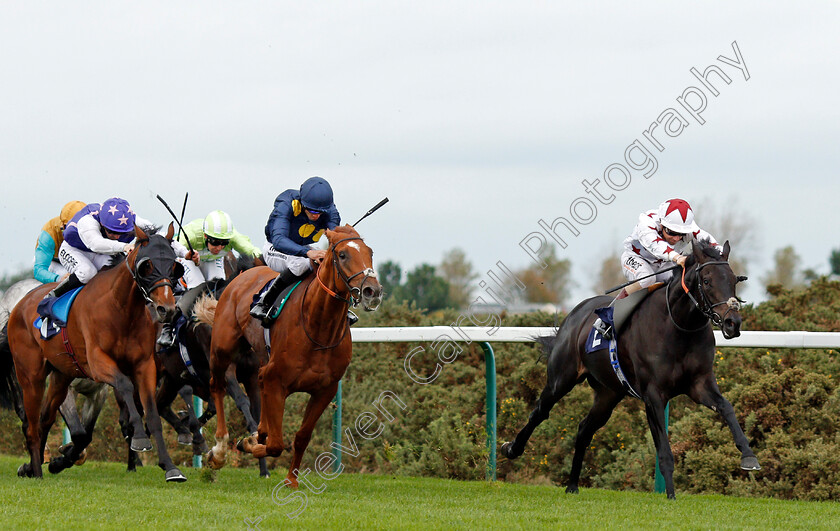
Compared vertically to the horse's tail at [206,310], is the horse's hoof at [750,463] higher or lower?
lower

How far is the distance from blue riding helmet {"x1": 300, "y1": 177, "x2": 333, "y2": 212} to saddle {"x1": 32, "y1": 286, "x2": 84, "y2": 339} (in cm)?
187

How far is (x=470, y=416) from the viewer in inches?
365

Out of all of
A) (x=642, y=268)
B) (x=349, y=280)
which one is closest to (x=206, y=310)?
(x=349, y=280)

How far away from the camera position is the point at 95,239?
24.1ft

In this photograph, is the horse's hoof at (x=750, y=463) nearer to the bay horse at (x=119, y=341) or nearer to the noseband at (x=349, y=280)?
the noseband at (x=349, y=280)

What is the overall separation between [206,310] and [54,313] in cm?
116

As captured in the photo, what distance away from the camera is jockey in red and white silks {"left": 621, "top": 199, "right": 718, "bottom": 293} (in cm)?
679

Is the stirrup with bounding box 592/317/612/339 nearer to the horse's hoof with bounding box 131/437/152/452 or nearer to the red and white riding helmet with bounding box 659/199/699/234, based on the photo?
the red and white riding helmet with bounding box 659/199/699/234

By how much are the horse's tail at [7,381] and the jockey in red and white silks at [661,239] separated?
16.9 ft

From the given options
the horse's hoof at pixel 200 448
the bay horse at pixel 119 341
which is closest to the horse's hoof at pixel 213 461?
the bay horse at pixel 119 341

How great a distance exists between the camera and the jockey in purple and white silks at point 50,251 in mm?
8602

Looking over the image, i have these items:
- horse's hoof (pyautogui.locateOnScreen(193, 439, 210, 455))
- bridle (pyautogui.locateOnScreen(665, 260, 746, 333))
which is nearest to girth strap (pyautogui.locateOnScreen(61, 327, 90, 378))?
horse's hoof (pyautogui.locateOnScreen(193, 439, 210, 455))

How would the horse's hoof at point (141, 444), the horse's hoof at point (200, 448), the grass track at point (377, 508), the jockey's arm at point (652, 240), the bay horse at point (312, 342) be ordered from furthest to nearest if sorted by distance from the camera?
the horse's hoof at point (200, 448)
the jockey's arm at point (652, 240)
the horse's hoof at point (141, 444)
the bay horse at point (312, 342)
the grass track at point (377, 508)

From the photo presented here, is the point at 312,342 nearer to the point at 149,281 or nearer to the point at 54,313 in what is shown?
the point at 149,281
